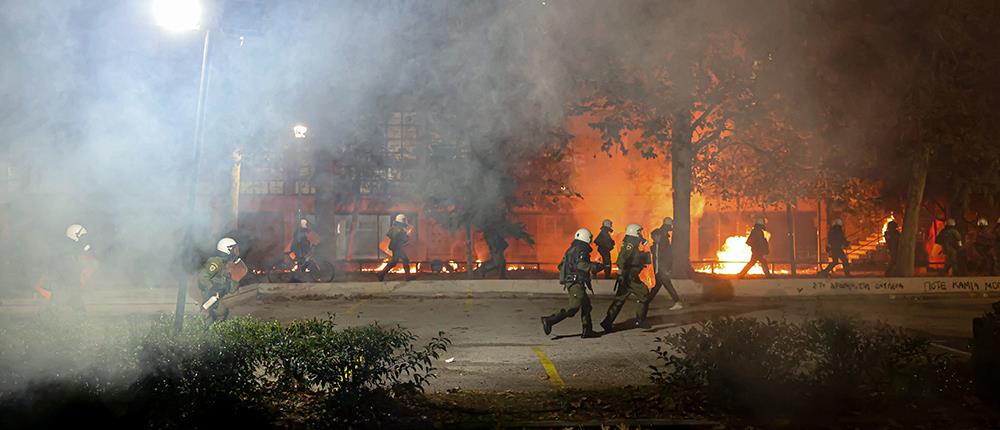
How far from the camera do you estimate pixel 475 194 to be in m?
20.9

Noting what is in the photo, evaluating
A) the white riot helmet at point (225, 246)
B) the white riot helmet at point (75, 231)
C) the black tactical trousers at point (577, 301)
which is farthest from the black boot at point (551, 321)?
the white riot helmet at point (75, 231)

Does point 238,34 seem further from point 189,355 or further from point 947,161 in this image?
point 947,161

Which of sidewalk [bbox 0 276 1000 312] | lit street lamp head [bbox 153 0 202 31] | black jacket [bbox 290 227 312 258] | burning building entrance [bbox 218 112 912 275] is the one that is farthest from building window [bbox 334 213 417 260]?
lit street lamp head [bbox 153 0 202 31]

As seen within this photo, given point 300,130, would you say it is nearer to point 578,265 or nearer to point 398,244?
point 578,265

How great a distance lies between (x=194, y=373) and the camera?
202 inches

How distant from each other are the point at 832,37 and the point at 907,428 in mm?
4337

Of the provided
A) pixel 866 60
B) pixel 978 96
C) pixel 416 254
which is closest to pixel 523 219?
pixel 416 254

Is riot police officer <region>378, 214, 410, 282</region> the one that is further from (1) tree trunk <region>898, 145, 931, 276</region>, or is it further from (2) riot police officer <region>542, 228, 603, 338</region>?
(1) tree trunk <region>898, 145, 931, 276</region>

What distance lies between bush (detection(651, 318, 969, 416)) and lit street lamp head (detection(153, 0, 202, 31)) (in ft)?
14.9

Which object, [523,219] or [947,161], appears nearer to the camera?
[947,161]

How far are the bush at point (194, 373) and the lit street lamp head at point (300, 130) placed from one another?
3.39 metres

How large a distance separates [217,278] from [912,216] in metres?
19.8

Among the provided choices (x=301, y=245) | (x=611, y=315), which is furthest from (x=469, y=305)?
(x=301, y=245)

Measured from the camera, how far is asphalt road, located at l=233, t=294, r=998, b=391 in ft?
26.0
